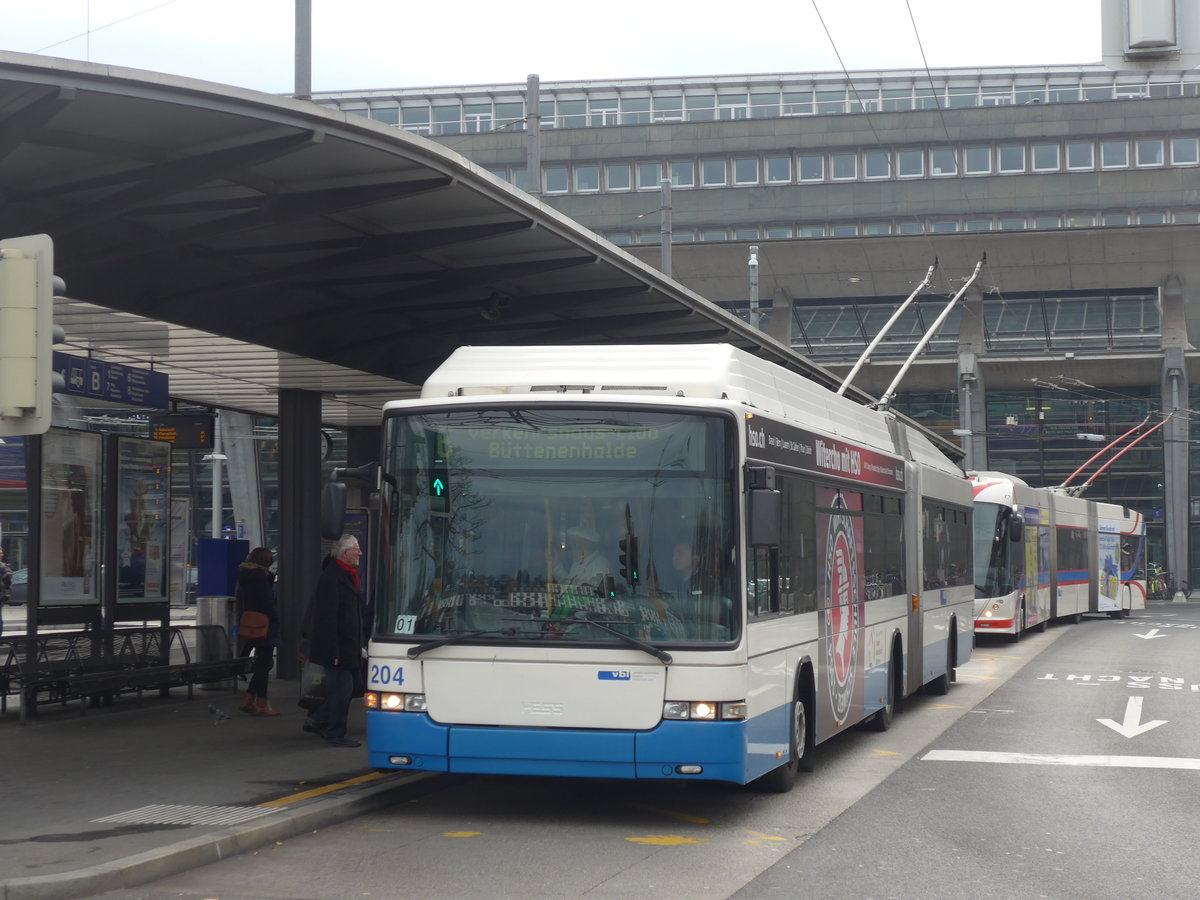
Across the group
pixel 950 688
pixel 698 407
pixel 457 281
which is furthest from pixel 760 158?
pixel 698 407

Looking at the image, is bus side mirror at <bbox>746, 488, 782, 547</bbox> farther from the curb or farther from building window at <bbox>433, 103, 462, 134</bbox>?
building window at <bbox>433, 103, 462, 134</bbox>

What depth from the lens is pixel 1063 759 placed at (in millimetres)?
12352

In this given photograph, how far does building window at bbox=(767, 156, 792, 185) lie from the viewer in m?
53.2

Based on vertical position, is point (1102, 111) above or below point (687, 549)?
above

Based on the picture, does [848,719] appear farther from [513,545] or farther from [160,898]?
[160,898]

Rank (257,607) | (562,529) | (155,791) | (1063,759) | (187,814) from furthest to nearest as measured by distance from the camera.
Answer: (257,607) → (1063,759) → (155,791) → (562,529) → (187,814)

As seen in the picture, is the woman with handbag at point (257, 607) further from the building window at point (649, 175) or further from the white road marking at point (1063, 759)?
the building window at point (649, 175)

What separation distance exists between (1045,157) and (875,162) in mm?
5686

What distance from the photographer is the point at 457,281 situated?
14305mm

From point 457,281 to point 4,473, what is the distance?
849cm

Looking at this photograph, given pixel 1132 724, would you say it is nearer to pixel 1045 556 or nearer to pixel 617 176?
pixel 1045 556

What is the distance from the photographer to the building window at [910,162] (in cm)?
5256

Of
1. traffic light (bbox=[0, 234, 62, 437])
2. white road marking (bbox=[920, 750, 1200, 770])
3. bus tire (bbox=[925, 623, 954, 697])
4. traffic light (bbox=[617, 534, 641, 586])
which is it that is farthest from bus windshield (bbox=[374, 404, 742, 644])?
bus tire (bbox=[925, 623, 954, 697])

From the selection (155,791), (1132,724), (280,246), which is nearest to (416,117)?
(280,246)
